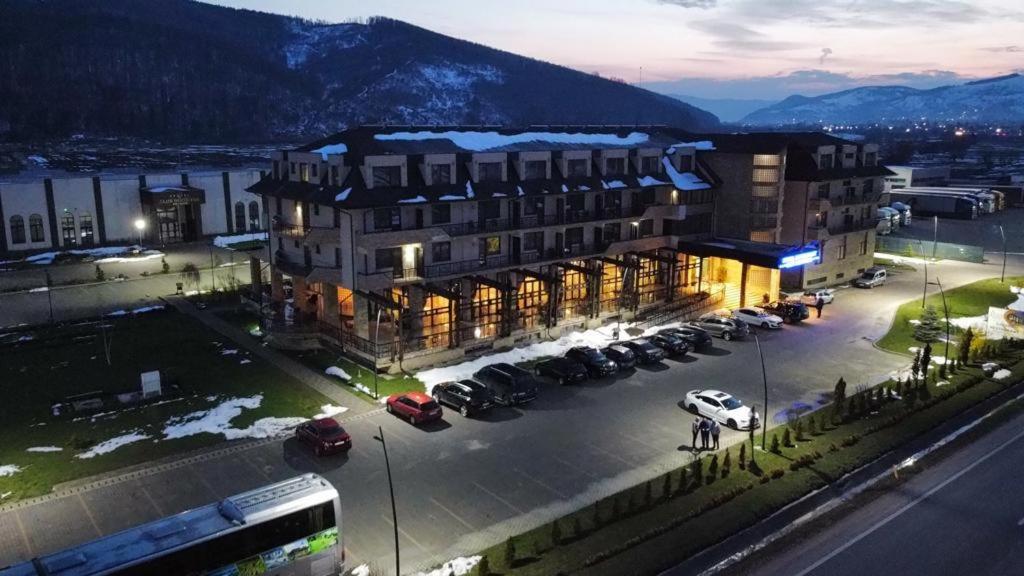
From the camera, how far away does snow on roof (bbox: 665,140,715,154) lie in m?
61.6

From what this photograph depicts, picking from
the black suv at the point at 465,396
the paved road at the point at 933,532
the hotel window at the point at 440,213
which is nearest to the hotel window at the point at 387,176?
the hotel window at the point at 440,213

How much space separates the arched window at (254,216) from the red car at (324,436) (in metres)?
64.3

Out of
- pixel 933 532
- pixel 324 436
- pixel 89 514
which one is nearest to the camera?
pixel 933 532

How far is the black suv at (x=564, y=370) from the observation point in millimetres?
41125

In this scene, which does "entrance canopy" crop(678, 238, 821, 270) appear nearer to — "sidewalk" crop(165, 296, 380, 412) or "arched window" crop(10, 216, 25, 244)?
"sidewalk" crop(165, 296, 380, 412)

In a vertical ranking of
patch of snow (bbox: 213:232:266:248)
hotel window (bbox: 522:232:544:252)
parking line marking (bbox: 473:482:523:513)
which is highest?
hotel window (bbox: 522:232:544:252)

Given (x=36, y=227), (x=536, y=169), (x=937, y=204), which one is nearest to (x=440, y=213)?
(x=536, y=169)

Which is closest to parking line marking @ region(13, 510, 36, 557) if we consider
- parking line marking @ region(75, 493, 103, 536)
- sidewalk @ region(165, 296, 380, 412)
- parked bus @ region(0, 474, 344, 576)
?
parking line marking @ region(75, 493, 103, 536)

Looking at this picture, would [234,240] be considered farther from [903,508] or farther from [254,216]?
[903,508]

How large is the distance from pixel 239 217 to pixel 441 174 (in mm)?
52570

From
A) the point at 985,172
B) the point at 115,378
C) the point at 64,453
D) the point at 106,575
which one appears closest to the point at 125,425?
the point at 64,453

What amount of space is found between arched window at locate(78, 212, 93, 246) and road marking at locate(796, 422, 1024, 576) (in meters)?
A: 82.1

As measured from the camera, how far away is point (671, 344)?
46.0 m

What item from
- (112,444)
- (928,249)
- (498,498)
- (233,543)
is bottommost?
(498,498)
